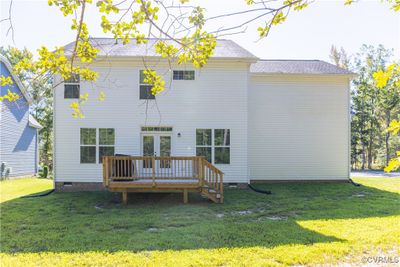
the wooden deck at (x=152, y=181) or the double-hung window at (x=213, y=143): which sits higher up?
the double-hung window at (x=213, y=143)

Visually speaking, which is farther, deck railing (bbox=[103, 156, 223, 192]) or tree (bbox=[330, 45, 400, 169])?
tree (bbox=[330, 45, 400, 169])

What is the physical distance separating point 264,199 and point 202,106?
415 centimetres

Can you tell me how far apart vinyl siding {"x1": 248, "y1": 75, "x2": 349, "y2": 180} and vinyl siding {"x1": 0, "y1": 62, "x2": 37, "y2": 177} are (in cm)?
1177

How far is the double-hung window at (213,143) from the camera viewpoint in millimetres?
10828

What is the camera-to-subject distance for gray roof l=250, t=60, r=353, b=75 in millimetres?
12318

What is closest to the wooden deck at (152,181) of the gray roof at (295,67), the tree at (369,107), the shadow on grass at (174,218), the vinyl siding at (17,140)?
the shadow on grass at (174,218)

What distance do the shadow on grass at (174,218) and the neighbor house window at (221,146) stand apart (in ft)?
4.04

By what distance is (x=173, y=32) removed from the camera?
2.57 metres

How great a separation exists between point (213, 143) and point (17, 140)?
511 inches

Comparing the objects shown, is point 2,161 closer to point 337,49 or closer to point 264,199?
point 264,199

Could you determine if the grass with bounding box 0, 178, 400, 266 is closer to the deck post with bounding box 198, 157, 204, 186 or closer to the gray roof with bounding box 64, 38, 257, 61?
the deck post with bounding box 198, 157, 204, 186

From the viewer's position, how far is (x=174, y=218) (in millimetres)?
6793

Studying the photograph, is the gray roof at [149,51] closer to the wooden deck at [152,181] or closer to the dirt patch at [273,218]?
the wooden deck at [152,181]

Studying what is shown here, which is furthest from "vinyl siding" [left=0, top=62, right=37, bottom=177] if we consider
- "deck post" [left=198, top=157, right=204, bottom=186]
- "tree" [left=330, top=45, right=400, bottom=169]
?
"tree" [left=330, top=45, right=400, bottom=169]
